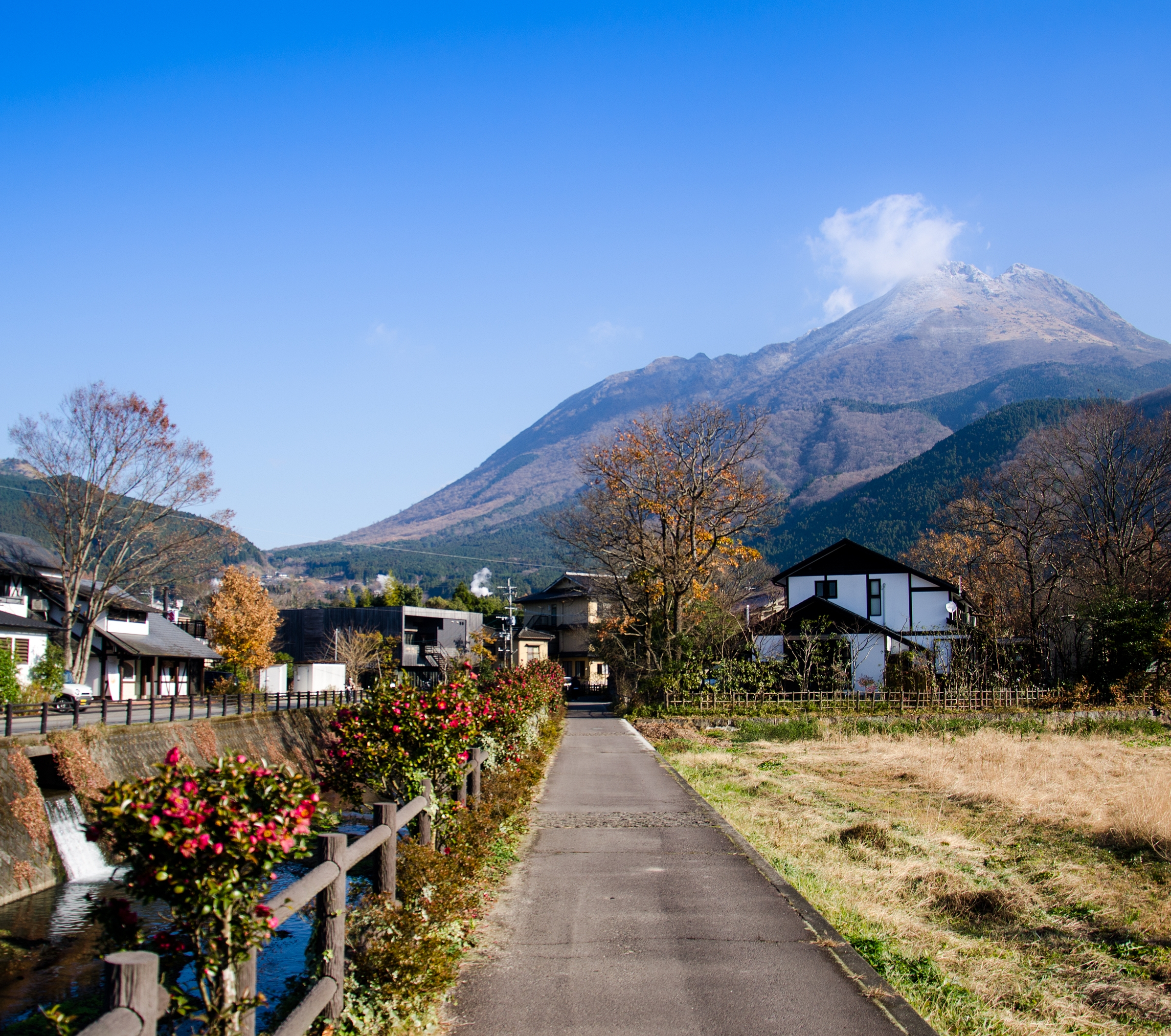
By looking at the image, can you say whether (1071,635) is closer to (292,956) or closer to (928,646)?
(928,646)

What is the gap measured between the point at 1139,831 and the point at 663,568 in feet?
83.2

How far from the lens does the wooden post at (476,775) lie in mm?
10773

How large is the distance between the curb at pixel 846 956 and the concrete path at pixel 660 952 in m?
0.01

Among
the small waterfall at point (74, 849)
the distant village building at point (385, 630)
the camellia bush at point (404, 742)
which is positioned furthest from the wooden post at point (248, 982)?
the distant village building at point (385, 630)

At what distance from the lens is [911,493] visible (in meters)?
118

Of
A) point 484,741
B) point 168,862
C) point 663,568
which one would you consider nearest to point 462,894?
point 168,862

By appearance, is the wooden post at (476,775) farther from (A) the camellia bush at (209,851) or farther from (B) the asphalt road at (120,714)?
(B) the asphalt road at (120,714)

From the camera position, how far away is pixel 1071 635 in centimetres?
3594

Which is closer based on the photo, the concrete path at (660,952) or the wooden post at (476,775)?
the concrete path at (660,952)

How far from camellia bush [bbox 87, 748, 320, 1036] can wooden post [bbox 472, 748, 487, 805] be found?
7129 millimetres

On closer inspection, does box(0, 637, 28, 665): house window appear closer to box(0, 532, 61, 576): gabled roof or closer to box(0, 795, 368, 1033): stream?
box(0, 532, 61, 576): gabled roof

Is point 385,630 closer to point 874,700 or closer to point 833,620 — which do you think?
point 833,620

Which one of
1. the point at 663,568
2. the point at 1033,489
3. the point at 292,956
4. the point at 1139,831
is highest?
the point at 1033,489

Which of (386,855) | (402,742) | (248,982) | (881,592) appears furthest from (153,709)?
(881,592)
